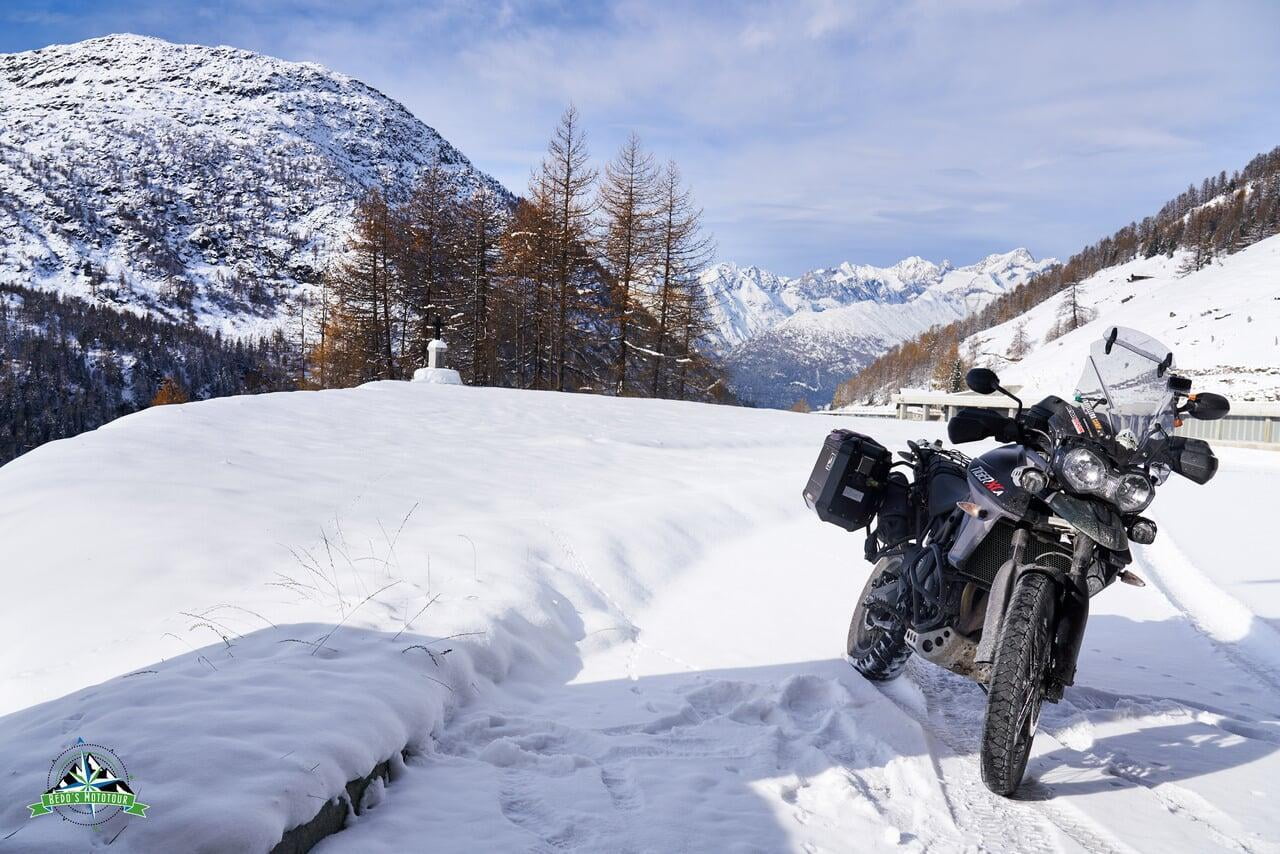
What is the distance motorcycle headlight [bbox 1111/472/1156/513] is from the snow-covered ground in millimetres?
1198

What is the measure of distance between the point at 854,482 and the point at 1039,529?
3.47 feet

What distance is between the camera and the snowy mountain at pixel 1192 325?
40500 mm

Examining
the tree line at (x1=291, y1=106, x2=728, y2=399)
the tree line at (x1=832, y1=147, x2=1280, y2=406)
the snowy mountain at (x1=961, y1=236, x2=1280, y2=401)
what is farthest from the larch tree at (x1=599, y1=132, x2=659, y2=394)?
the tree line at (x1=832, y1=147, x2=1280, y2=406)

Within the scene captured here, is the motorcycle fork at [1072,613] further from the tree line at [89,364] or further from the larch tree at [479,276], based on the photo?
the tree line at [89,364]

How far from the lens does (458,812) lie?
2.35 metres

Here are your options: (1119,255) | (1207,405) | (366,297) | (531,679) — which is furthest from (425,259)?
(1119,255)

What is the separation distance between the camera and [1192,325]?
56594 millimetres

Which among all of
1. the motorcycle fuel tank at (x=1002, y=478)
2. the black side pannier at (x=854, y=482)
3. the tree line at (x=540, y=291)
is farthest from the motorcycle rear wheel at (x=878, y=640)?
the tree line at (x=540, y=291)

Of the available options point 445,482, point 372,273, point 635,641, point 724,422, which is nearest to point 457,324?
point 372,273

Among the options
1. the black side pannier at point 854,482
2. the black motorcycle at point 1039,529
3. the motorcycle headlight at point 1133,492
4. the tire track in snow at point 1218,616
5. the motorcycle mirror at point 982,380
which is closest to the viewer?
the motorcycle headlight at point 1133,492

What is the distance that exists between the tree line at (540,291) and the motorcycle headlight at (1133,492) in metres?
23.0

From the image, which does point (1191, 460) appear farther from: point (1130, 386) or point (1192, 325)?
point (1192, 325)

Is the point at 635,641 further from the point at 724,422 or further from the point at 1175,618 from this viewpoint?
the point at 724,422

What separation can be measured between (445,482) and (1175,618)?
6.37 m
